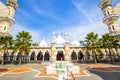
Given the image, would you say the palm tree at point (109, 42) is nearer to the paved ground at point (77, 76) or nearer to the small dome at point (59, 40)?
the paved ground at point (77, 76)

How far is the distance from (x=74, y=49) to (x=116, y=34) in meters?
17.6

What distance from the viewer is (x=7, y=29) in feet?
121

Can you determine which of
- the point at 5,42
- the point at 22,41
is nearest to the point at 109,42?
the point at 22,41

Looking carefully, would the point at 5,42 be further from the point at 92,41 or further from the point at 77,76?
the point at 92,41

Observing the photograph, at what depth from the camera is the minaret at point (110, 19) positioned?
37566mm

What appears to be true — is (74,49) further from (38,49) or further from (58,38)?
(38,49)

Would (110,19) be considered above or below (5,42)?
above

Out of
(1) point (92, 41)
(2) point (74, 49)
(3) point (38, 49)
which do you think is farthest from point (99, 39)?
(3) point (38, 49)

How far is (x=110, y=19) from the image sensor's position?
38562 mm

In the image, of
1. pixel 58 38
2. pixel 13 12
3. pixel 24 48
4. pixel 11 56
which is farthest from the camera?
pixel 58 38

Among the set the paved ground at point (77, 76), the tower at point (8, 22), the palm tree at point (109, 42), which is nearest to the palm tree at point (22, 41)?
the paved ground at point (77, 76)

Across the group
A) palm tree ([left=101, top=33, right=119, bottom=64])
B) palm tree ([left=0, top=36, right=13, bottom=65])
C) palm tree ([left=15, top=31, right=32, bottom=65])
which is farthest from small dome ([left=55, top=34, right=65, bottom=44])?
palm tree ([left=0, top=36, right=13, bottom=65])

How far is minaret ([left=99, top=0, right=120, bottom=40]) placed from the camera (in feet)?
123

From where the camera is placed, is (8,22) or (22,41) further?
(8,22)
